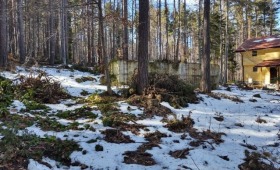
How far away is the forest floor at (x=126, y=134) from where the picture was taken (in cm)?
578

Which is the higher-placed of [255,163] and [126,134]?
[126,134]

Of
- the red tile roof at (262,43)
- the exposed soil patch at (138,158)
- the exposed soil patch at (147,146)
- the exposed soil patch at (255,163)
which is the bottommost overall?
the exposed soil patch at (255,163)

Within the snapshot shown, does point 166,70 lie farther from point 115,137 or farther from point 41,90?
point 115,137

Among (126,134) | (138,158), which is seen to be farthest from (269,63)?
(138,158)

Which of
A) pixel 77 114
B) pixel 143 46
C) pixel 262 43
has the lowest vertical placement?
pixel 77 114

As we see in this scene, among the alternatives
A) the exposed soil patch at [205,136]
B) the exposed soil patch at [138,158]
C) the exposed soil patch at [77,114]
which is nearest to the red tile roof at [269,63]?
the exposed soil patch at [205,136]

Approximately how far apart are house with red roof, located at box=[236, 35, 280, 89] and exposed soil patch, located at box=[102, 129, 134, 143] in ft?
71.5

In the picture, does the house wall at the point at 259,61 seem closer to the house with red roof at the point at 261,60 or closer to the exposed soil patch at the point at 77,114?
the house with red roof at the point at 261,60

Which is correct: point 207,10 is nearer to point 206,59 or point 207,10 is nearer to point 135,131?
point 206,59

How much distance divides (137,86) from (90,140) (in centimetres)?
443

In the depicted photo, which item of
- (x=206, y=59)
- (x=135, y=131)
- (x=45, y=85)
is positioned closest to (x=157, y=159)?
(x=135, y=131)

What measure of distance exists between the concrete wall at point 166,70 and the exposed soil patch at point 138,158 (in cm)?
649

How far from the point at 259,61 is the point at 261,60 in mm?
269

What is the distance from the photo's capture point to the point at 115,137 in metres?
6.98
